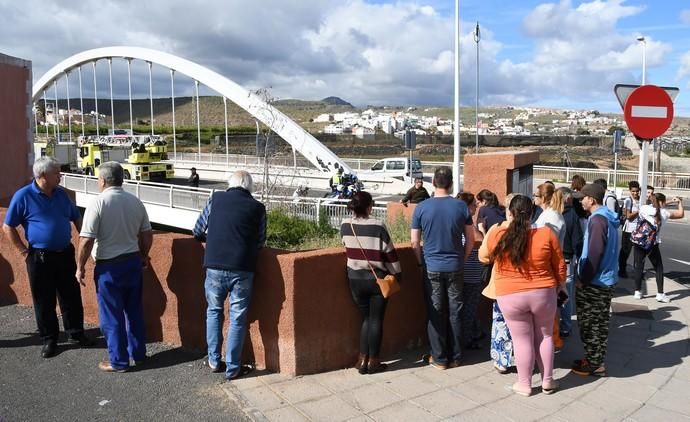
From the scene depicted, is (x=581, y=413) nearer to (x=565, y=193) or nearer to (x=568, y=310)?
(x=568, y=310)

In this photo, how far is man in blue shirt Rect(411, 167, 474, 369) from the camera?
16.2ft

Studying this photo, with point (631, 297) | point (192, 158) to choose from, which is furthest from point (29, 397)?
point (192, 158)

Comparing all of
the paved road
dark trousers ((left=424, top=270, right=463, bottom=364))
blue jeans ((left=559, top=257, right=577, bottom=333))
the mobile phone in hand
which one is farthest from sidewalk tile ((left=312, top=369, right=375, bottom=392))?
blue jeans ((left=559, top=257, right=577, bottom=333))

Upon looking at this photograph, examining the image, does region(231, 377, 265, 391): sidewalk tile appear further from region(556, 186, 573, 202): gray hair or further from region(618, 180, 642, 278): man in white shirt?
region(618, 180, 642, 278): man in white shirt

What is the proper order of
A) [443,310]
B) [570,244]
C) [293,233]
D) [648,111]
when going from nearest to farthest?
[443,310] → [570,244] → [648,111] → [293,233]

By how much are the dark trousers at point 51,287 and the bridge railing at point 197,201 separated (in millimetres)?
2061

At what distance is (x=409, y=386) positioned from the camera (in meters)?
4.72

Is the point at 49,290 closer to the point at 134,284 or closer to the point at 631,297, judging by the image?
the point at 134,284

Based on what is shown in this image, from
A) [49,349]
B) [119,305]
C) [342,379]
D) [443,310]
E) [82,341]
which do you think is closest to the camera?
[342,379]

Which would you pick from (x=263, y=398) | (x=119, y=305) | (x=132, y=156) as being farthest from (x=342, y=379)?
(x=132, y=156)

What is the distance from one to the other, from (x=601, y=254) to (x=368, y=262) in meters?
1.94

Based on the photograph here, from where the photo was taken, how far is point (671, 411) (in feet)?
14.1

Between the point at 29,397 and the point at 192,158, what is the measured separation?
132ft

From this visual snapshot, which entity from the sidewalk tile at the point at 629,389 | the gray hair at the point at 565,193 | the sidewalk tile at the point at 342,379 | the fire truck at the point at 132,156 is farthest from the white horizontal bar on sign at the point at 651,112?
the fire truck at the point at 132,156
